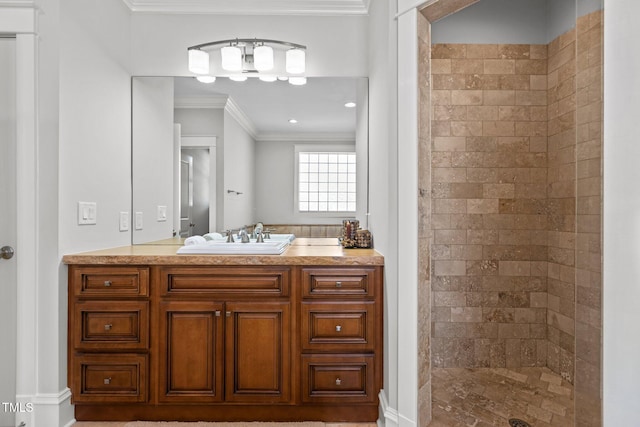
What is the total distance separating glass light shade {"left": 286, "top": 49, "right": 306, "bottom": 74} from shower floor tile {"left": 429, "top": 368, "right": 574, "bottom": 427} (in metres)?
2.27

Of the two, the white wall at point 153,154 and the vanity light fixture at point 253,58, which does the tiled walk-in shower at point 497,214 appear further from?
the white wall at point 153,154

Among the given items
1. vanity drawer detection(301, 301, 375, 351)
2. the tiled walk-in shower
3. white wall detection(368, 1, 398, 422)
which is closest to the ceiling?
white wall detection(368, 1, 398, 422)

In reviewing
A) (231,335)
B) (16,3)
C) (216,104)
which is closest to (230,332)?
(231,335)

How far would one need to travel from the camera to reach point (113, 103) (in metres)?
2.35

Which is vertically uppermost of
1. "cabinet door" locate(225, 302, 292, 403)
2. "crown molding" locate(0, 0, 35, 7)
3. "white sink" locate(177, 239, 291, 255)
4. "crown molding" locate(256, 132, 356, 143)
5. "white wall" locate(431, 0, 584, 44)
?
"white wall" locate(431, 0, 584, 44)

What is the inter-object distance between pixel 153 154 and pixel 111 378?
1417 millimetres

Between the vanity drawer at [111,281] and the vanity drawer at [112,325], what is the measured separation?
49 millimetres

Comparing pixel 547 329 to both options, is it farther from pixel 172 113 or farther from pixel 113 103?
pixel 113 103

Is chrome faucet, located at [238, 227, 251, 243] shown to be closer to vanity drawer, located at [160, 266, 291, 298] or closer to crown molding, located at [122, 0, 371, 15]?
vanity drawer, located at [160, 266, 291, 298]

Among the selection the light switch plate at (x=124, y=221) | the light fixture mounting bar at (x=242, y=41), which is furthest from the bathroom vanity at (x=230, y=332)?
the light fixture mounting bar at (x=242, y=41)

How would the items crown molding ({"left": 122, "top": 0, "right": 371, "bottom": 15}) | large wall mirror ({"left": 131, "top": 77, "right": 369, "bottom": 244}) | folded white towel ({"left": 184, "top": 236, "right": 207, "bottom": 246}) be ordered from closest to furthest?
folded white towel ({"left": 184, "top": 236, "right": 207, "bottom": 246})
crown molding ({"left": 122, "top": 0, "right": 371, "bottom": 15})
large wall mirror ({"left": 131, "top": 77, "right": 369, "bottom": 244})

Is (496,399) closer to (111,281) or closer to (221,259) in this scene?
(221,259)

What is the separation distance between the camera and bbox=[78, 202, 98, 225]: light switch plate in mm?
2057
